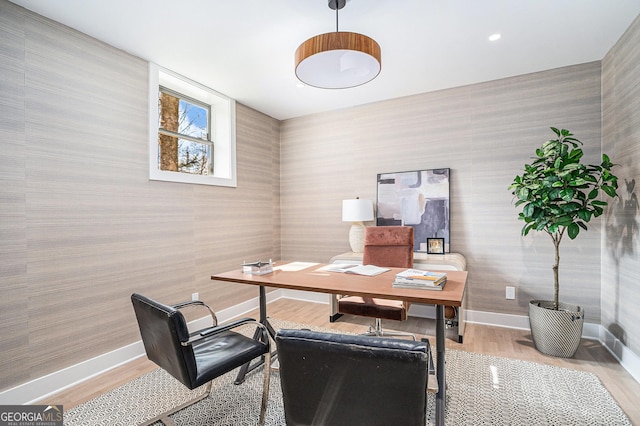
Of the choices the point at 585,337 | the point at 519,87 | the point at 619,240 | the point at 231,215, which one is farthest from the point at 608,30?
the point at 231,215

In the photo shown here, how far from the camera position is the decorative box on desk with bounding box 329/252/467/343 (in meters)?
3.00

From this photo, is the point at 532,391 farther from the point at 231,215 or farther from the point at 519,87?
the point at 231,215

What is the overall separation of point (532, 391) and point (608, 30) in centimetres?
288

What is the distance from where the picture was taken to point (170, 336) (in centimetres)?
144

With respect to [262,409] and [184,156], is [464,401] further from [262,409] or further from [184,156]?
[184,156]

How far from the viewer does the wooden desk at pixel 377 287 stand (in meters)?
1.57

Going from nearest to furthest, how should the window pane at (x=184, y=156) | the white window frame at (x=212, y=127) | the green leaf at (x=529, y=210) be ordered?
the green leaf at (x=529, y=210), the white window frame at (x=212, y=127), the window pane at (x=184, y=156)

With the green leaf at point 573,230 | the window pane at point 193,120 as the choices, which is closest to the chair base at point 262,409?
the green leaf at point 573,230

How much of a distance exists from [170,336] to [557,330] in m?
3.00

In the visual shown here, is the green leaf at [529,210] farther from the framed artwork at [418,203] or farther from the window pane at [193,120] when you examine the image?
the window pane at [193,120]

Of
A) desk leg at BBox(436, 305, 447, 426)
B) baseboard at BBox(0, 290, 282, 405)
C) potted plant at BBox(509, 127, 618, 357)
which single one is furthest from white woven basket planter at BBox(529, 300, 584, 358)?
baseboard at BBox(0, 290, 282, 405)

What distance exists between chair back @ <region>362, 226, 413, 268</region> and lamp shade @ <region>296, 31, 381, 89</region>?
136 centimetres

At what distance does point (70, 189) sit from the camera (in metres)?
2.34

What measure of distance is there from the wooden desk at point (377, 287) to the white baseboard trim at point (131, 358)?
1.37 m
